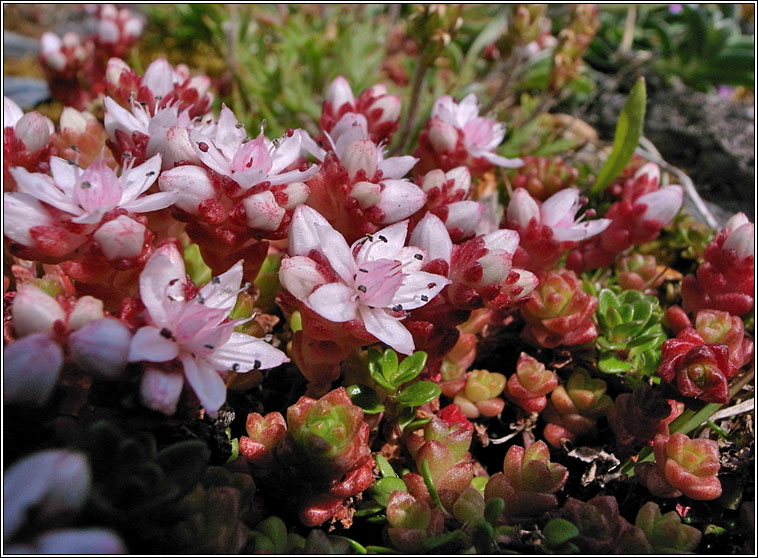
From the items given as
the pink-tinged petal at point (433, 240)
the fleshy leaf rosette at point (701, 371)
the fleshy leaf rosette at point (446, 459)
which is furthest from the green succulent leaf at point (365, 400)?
the fleshy leaf rosette at point (701, 371)

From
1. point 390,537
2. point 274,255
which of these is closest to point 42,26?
point 274,255

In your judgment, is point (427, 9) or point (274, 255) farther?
point (427, 9)

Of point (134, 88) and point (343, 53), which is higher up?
point (134, 88)

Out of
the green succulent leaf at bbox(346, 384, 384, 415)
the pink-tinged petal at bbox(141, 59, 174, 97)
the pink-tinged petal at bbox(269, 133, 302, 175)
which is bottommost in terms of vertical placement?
the green succulent leaf at bbox(346, 384, 384, 415)

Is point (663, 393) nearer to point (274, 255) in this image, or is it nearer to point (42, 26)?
point (274, 255)

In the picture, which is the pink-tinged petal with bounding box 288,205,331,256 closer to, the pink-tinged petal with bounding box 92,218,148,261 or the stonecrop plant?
the stonecrop plant

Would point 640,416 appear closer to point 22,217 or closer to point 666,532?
point 666,532

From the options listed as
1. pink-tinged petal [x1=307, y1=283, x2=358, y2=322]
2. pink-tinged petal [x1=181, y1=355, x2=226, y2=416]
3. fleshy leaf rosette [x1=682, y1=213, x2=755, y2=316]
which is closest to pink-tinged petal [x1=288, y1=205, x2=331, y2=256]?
pink-tinged petal [x1=307, y1=283, x2=358, y2=322]
